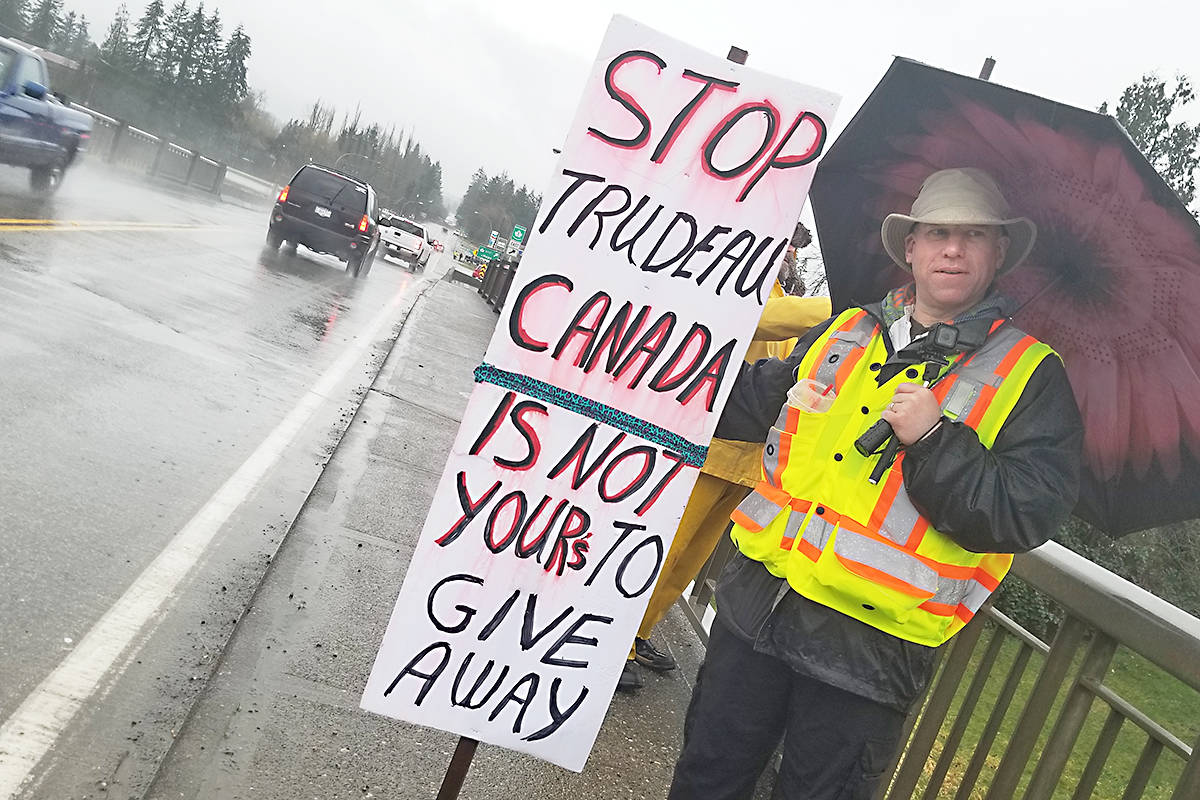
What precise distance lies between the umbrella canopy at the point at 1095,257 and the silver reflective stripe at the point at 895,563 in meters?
0.51

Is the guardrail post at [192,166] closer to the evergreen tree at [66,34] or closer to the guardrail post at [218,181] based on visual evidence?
the guardrail post at [218,181]

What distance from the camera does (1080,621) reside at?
282 cm

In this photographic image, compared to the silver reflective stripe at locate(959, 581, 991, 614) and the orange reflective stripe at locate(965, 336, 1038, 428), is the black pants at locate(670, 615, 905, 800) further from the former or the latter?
the orange reflective stripe at locate(965, 336, 1038, 428)

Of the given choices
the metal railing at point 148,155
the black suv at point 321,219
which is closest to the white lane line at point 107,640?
the black suv at point 321,219

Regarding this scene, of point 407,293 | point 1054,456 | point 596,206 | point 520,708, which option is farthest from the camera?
point 407,293

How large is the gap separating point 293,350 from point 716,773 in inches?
338

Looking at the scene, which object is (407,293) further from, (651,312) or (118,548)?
(651,312)

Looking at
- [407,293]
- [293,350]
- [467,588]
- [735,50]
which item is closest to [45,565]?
[467,588]

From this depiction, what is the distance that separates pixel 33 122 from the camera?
49.7ft

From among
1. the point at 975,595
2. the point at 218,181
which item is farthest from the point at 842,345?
the point at 218,181

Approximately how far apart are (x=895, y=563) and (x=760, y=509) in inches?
14.7

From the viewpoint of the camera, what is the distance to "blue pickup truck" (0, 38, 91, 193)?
14.3 meters

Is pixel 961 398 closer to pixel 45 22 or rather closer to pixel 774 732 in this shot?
pixel 774 732

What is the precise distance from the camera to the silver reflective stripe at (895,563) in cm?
233
